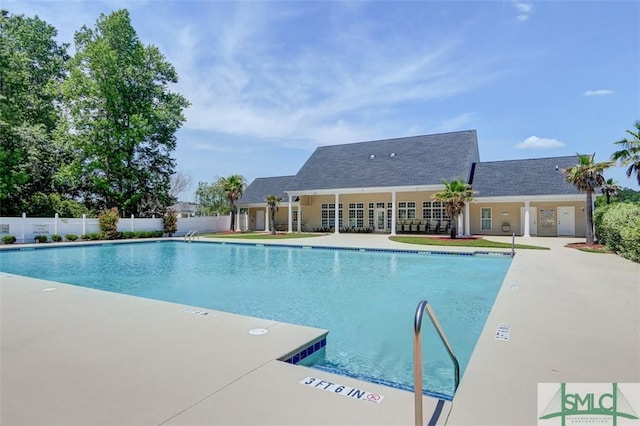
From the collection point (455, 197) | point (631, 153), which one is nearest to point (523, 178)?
point (631, 153)

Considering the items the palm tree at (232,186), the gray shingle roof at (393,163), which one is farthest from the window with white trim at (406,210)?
the palm tree at (232,186)

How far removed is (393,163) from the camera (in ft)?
80.8

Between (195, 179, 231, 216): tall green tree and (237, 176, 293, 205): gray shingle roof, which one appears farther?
(195, 179, 231, 216): tall green tree

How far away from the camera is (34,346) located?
12.6ft

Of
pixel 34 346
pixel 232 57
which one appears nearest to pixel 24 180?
pixel 232 57

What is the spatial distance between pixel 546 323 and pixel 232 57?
14.2 meters

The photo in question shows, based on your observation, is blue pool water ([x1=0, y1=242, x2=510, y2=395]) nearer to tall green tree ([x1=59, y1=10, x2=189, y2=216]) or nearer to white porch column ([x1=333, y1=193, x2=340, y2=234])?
white porch column ([x1=333, y1=193, x2=340, y2=234])

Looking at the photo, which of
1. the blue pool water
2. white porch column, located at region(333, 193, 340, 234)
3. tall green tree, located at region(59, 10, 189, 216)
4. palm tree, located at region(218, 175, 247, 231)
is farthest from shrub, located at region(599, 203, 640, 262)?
tall green tree, located at region(59, 10, 189, 216)

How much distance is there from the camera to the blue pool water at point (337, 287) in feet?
15.7

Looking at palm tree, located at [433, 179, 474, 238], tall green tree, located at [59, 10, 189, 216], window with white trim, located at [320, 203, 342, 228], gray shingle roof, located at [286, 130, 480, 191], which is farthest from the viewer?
window with white trim, located at [320, 203, 342, 228]

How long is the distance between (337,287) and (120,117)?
2545 centimetres

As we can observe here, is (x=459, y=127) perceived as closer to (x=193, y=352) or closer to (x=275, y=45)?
(x=275, y=45)

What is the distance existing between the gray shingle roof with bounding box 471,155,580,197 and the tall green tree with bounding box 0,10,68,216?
28794 millimetres

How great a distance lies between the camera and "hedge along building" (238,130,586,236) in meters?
Answer: 20.9
